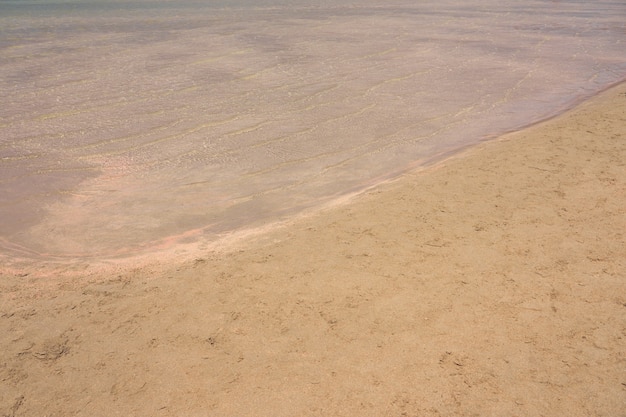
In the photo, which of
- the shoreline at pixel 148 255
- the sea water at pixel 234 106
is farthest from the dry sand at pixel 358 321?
the sea water at pixel 234 106

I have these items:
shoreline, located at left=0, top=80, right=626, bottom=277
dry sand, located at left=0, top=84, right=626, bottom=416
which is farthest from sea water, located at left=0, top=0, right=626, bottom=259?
dry sand, located at left=0, top=84, right=626, bottom=416

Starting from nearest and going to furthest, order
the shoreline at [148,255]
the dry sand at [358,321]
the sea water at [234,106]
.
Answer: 1. the dry sand at [358,321]
2. the shoreline at [148,255]
3. the sea water at [234,106]

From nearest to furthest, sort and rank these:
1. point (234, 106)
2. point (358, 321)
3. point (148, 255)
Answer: point (358, 321) → point (148, 255) → point (234, 106)

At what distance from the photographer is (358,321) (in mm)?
3047

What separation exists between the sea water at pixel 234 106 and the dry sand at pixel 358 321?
0.70m

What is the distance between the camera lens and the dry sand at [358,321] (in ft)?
8.45

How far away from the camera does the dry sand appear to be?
258cm

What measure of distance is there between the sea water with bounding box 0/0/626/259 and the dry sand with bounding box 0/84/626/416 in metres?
0.70

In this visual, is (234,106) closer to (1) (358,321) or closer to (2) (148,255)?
(2) (148,255)

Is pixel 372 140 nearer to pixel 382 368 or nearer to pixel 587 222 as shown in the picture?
pixel 587 222

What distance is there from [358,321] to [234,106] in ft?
14.7

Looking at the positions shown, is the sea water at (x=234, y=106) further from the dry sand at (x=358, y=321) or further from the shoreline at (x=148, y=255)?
the dry sand at (x=358, y=321)

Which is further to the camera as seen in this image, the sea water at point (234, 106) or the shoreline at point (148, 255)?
the sea water at point (234, 106)

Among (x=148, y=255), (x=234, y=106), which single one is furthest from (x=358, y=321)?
(x=234, y=106)
